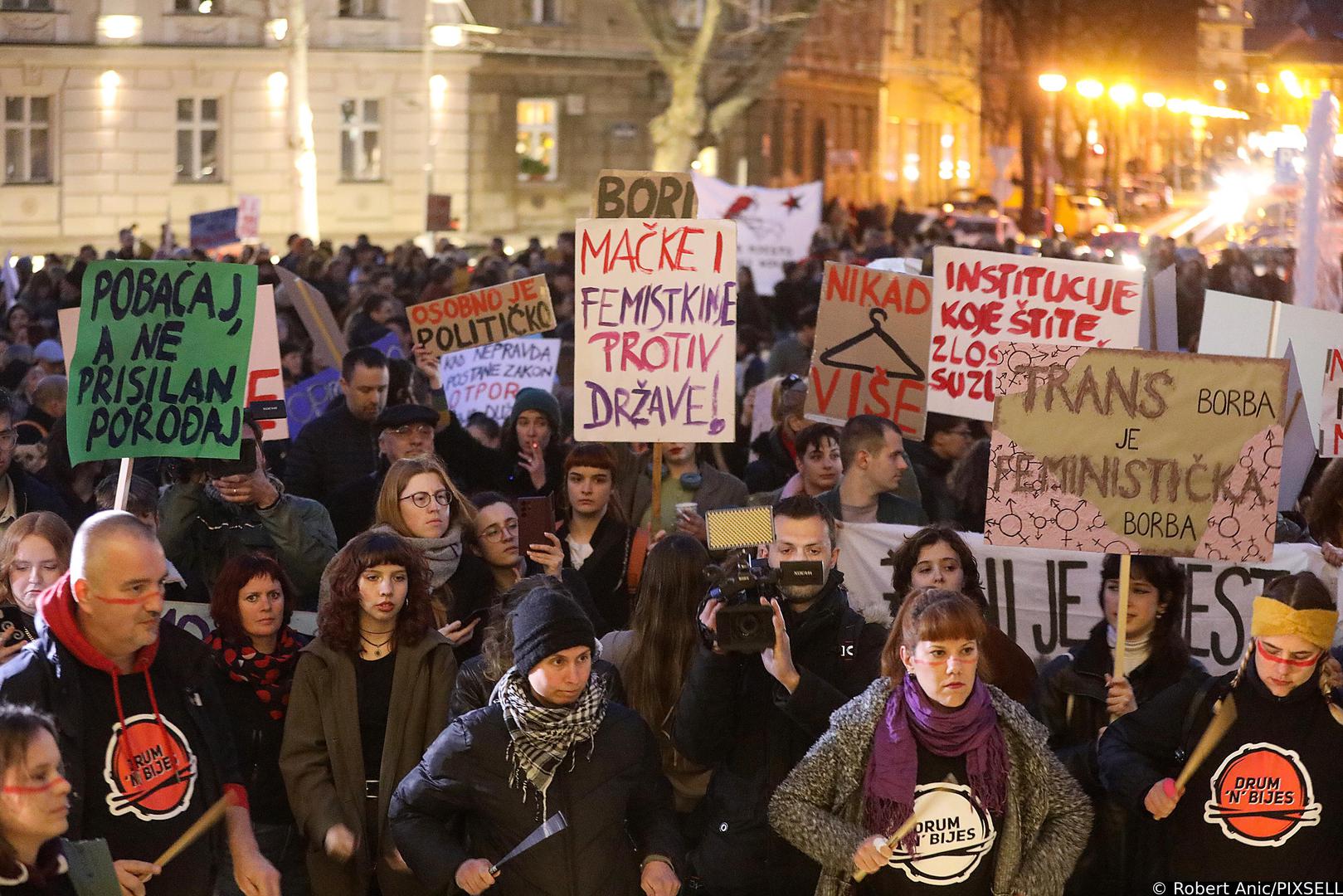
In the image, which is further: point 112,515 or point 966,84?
point 966,84

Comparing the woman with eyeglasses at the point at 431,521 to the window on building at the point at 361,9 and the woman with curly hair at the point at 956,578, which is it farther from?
the window on building at the point at 361,9

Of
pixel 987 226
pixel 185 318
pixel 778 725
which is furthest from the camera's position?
pixel 987 226

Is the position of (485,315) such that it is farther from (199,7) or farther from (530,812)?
(199,7)

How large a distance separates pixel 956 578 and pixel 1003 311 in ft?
9.16

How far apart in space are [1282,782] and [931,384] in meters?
3.73

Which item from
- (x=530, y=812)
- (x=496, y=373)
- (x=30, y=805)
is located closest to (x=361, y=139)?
(x=496, y=373)

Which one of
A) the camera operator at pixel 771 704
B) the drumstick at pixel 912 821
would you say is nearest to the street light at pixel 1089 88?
the camera operator at pixel 771 704

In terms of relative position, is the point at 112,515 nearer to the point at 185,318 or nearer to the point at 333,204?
the point at 185,318

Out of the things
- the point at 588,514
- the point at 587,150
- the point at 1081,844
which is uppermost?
the point at 587,150

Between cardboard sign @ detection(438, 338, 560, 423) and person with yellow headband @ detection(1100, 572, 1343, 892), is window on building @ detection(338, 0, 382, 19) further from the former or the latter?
person with yellow headband @ detection(1100, 572, 1343, 892)

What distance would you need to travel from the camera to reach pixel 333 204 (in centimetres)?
3794

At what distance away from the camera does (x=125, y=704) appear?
4773 mm

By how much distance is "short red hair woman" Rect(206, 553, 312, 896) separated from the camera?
571 cm

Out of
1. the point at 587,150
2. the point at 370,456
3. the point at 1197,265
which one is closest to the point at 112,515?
the point at 370,456
